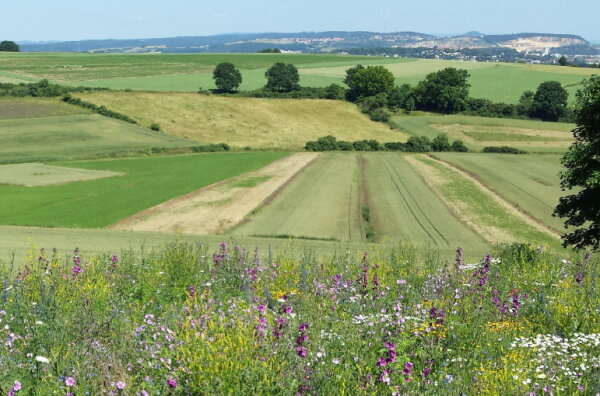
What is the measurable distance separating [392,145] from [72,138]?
42.1m

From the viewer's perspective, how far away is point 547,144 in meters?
89.3

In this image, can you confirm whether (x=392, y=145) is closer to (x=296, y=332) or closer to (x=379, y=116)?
(x=379, y=116)

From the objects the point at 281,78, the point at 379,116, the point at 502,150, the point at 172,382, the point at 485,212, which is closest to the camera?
the point at 172,382

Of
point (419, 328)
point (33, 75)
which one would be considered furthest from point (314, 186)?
point (33, 75)

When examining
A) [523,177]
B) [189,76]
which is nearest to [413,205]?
[523,177]

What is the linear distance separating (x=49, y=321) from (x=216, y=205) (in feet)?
116

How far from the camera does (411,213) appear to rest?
4356 cm

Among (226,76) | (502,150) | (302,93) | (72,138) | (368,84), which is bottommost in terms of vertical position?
(502,150)

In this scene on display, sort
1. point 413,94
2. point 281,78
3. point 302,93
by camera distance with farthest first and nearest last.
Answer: point 281,78, point 302,93, point 413,94

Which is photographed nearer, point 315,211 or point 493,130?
point 315,211

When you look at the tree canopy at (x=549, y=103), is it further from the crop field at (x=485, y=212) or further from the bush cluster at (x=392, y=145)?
the crop field at (x=485, y=212)

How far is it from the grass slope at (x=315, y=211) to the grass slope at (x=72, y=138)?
1058 inches

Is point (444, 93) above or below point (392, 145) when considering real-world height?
above

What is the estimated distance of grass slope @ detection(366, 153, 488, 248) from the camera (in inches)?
1441
